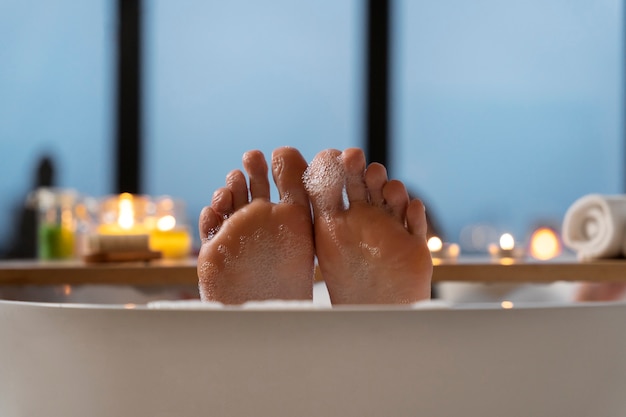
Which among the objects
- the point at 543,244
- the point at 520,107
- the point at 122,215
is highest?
the point at 520,107

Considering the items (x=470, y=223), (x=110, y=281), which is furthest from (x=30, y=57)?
(x=110, y=281)

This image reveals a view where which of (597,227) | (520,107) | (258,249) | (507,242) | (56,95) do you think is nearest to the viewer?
(258,249)

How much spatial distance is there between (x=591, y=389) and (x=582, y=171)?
3.45m

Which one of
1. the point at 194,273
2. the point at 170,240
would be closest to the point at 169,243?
the point at 170,240

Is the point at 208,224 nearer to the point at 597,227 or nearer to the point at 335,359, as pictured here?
the point at 335,359

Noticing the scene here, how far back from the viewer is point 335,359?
520 mm

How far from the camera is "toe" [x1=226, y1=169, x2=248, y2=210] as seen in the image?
3.15ft

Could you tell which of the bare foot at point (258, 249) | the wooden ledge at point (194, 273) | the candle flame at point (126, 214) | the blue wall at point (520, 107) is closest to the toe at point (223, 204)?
the bare foot at point (258, 249)

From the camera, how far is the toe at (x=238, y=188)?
0.96 meters

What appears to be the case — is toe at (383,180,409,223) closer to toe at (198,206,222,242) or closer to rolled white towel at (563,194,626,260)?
toe at (198,206,222,242)

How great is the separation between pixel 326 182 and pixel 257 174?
0.31ft

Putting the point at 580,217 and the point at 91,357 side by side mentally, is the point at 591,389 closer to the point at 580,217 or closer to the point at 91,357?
the point at 91,357

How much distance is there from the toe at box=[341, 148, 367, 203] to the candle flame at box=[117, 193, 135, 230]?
2.85ft

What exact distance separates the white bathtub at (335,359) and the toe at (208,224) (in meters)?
0.37
